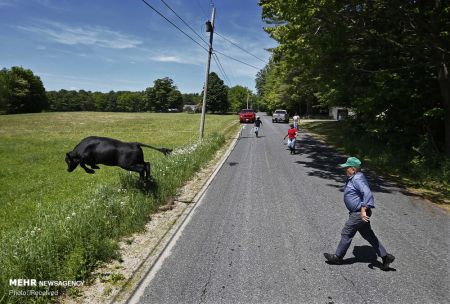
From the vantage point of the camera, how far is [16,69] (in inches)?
3669

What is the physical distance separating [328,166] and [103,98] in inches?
7008

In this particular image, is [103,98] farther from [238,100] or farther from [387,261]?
[387,261]

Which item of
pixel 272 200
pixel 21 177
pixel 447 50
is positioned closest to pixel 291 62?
pixel 447 50

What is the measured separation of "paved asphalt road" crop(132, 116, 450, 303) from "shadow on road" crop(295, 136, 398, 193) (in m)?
0.58

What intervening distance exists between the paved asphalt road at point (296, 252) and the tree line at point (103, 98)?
8434 cm

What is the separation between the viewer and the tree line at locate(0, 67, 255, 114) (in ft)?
288

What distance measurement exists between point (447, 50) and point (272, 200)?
9.42m

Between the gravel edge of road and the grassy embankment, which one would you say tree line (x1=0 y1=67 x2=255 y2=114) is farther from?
the gravel edge of road

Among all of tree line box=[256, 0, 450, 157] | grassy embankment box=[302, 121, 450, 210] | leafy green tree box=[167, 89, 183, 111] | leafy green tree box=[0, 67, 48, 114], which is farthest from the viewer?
leafy green tree box=[167, 89, 183, 111]

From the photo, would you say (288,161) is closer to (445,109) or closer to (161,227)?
(445,109)

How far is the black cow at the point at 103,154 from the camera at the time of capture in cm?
741

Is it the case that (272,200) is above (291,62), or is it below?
below

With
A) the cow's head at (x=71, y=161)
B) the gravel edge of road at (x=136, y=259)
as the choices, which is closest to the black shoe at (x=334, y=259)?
the gravel edge of road at (x=136, y=259)

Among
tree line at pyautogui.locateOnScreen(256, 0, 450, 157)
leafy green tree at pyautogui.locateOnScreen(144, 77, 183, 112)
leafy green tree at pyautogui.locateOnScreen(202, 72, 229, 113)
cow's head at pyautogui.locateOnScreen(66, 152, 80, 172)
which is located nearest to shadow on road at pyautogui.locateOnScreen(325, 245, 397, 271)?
cow's head at pyautogui.locateOnScreen(66, 152, 80, 172)
